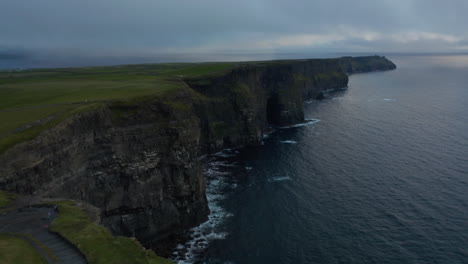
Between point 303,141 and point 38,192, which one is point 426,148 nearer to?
point 303,141

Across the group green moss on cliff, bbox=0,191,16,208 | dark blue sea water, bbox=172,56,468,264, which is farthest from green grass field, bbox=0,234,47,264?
dark blue sea water, bbox=172,56,468,264

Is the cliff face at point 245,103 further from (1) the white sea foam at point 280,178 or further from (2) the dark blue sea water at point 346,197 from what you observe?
(1) the white sea foam at point 280,178

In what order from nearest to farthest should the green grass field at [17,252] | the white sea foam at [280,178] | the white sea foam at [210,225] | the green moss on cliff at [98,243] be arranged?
the green grass field at [17,252] < the green moss on cliff at [98,243] < the white sea foam at [210,225] < the white sea foam at [280,178]

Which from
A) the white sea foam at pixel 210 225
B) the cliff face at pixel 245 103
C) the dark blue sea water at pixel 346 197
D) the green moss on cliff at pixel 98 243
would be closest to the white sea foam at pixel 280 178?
the dark blue sea water at pixel 346 197

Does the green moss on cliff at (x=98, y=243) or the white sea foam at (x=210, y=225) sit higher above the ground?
the green moss on cliff at (x=98, y=243)

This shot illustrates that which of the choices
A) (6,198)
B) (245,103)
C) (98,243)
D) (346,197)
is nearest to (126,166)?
(6,198)

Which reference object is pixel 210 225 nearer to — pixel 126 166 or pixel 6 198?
pixel 126 166

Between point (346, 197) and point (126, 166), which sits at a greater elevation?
point (126, 166)
